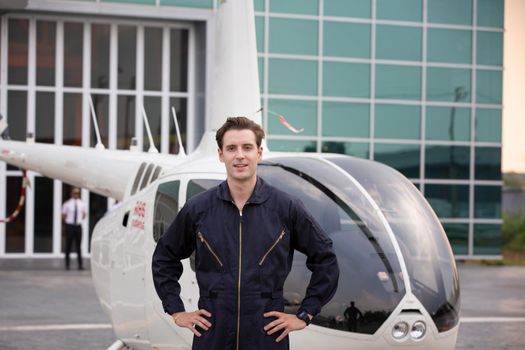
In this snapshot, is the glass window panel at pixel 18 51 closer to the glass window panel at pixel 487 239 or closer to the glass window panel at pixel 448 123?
the glass window panel at pixel 448 123

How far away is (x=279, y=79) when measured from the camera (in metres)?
25.8

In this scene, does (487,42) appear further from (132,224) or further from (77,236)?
(132,224)

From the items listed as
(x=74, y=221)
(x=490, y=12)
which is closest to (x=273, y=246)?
(x=74, y=221)

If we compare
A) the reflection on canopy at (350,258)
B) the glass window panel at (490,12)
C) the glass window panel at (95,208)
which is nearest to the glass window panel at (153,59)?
the glass window panel at (95,208)

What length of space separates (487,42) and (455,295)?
21.5 meters

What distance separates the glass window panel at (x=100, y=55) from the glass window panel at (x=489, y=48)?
32.6 ft

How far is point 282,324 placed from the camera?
4.51 meters

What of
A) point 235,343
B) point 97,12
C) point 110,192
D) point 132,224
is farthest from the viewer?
point 97,12

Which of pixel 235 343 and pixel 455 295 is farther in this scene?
pixel 455 295

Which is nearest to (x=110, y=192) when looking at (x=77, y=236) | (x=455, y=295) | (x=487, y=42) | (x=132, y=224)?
(x=132, y=224)

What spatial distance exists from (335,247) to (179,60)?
1978 cm

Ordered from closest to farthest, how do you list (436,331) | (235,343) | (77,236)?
(235,343), (436,331), (77,236)

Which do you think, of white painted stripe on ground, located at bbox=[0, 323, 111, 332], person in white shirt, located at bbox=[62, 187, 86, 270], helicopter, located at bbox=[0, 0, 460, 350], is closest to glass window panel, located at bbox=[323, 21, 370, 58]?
person in white shirt, located at bbox=[62, 187, 86, 270]

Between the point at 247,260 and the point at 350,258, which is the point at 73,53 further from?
the point at 247,260
